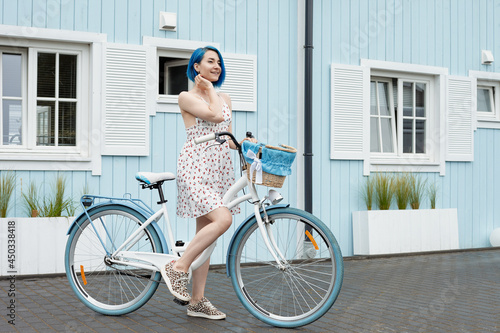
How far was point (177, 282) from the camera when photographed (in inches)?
174

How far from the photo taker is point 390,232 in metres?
8.91

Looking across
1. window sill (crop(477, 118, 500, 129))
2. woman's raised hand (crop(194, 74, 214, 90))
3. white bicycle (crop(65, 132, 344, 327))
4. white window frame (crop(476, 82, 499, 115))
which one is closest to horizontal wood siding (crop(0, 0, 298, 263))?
white bicycle (crop(65, 132, 344, 327))

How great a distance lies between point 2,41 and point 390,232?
5.12 meters

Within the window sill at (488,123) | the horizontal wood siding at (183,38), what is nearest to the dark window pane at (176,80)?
the horizontal wood siding at (183,38)

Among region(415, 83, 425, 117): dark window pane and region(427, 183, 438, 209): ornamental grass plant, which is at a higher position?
region(415, 83, 425, 117): dark window pane

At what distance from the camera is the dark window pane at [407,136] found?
9.71 meters

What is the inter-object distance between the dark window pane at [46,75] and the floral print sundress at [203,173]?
3106mm

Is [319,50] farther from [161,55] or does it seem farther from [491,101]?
[491,101]

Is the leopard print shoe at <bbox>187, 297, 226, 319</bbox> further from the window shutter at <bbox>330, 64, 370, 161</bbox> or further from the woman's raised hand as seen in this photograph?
the window shutter at <bbox>330, 64, 370, 161</bbox>

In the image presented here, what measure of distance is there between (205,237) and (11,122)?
11.6 ft

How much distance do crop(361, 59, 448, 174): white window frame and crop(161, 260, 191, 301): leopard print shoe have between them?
522 centimetres

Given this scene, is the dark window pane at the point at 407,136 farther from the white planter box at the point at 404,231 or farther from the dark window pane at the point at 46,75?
the dark window pane at the point at 46,75

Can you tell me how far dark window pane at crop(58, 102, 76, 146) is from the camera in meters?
7.30

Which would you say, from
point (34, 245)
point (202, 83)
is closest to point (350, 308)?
point (202, 83)
